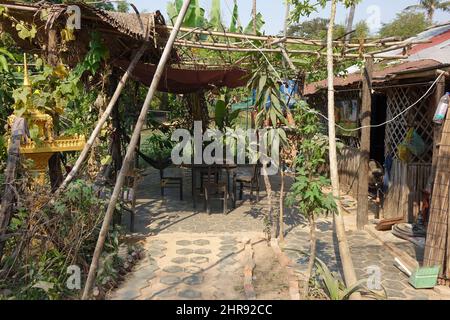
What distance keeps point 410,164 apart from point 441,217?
2.13m

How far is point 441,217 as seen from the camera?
4281 millimetres

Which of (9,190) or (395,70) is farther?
(395,70)

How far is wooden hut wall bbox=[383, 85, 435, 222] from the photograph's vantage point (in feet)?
20.1

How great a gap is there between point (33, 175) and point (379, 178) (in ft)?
20.3

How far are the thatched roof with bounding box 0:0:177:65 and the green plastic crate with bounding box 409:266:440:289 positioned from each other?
4.10 metres

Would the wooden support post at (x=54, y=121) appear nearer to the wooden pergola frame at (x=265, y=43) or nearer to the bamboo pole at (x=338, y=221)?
the wooden pergola frame at (x=265, y=43)

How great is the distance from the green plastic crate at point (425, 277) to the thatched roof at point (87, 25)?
13.5ft

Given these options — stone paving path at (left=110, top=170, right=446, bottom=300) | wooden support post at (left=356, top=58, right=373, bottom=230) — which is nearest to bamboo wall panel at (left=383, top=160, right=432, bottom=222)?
wooden support post at (left=356, top=58, right=373, bottom=230)

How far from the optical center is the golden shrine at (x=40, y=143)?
413 centimetres

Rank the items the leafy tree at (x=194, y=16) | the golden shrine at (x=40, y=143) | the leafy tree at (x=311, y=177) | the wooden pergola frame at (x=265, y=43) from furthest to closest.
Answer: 1. the leafy tree at (x=194, y=16)
2. the wooden pergola frame at (x=265, y=43)
3. the golden shrine at (x=40, y=143)
4. the leafy tree at (x=311, y=177)

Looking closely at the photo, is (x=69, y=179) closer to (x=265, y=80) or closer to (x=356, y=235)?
(x=265, y=80)

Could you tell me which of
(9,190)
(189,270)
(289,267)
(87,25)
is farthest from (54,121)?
(289,267)

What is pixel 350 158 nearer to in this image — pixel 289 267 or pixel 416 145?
pixel 416 145

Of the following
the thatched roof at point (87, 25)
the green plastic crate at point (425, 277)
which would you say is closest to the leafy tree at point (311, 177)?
the green plastic crate at point (425, 277)
